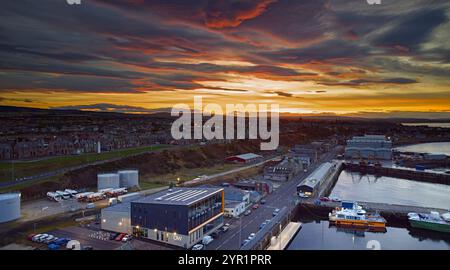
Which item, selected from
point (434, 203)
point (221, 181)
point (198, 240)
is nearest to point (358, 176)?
point (434, 203)

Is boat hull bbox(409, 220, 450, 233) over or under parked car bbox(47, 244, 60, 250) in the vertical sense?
under

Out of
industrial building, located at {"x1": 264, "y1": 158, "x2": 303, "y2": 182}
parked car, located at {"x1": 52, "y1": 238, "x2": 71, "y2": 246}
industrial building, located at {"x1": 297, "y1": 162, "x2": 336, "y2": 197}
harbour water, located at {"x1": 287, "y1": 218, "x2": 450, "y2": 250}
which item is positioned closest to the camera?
parked car, located at {"x1": 52, "y1": 238, "x2": 71, "y2": 246}

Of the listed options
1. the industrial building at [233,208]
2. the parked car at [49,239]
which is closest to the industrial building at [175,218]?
the industrial building at [233,208]

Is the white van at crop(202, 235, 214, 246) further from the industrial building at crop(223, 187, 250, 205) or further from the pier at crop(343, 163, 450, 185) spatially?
→ the pier at crop(343, 163, 450, 185)

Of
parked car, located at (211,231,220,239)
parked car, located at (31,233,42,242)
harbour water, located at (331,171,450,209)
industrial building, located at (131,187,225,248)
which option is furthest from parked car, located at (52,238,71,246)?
harbour water, located at (331,171,450,209)

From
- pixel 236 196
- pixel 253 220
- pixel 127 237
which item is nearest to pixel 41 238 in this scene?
pixel 127 237
